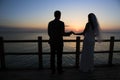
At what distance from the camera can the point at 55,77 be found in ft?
19.9

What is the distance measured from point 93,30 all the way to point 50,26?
166 cm

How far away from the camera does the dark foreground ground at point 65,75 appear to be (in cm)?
600

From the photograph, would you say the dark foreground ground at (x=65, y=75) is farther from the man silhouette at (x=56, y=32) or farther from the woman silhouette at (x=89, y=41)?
the man silhouette at (x=56, y=32)

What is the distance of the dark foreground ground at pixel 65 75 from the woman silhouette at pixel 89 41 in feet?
1.12

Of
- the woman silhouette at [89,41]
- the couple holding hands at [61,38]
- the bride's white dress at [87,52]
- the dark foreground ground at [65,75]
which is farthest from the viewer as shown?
the bride's white dress at [87,52]

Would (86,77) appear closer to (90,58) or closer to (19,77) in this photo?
(90,58)

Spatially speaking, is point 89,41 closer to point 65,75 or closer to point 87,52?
point 87,52

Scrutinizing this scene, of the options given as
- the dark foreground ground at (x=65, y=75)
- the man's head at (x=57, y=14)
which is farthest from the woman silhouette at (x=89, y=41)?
the man's head at (x=57, y=14)

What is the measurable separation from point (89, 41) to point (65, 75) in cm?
158

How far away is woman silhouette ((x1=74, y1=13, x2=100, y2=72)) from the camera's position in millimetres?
6487

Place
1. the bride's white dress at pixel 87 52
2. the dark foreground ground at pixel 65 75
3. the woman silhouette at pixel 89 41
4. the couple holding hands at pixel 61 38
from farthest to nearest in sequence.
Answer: the bride's white dress at pixel 87 52 → the woman silhouette at pixel 89 41 → the couple holding hands at pixel 61 38 → the dark foreground ground at pixel 65 75

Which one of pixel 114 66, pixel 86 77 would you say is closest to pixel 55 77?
pixel 86 77

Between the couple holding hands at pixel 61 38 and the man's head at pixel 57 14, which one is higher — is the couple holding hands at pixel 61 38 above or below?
below

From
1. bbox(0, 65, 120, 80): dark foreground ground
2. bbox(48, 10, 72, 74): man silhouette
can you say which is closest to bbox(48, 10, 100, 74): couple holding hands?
bbox(48, 10, 72, 74): man silhouette
